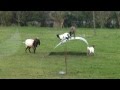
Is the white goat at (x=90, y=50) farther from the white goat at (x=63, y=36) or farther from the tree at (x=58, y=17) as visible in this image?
the tree at (x=58, y=17)

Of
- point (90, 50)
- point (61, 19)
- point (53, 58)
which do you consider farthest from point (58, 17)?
point (90, 50)

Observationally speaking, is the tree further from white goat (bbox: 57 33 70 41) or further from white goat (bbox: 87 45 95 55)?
white goat (bbox: 87 45 95 55)

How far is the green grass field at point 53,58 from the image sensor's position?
3221 millimetres

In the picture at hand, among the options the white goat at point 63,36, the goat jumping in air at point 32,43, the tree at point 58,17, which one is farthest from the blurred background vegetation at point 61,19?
the goat jumping in air at point 32,43

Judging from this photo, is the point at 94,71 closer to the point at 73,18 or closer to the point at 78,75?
the point at 78,75

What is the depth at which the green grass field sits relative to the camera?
10.6 feet

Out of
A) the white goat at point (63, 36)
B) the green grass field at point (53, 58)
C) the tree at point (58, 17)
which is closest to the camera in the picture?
the tree at point (58, 17)

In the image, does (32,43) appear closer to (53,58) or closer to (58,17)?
(53,58)

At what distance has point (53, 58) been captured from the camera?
3.60m

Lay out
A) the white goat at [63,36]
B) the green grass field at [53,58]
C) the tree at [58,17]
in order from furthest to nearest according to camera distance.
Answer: the white goat at [63,36], the green grass field at [53,58], the tree at [58,17]

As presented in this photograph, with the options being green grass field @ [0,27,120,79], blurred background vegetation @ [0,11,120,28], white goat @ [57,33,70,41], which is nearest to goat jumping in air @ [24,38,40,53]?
green grass field @ [0,27,120,79]

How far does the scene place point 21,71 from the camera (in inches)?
129

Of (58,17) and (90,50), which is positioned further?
(90,50)
